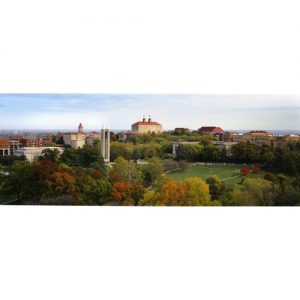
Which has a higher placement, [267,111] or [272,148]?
[267,111]

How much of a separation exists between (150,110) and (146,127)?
9.5 inches

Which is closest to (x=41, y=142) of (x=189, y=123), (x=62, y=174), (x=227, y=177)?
(x=62, y=174)

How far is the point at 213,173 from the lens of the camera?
618 cm

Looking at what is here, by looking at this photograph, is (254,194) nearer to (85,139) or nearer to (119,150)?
(119,150)

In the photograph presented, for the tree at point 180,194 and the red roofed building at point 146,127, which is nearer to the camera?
the tree at point 180,194

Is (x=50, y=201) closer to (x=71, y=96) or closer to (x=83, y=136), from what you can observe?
(x=83, y=136)

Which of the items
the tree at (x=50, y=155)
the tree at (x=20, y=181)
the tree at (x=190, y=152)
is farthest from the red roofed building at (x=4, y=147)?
the tree at (x=190, y=152)

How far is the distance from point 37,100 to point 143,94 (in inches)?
53.9

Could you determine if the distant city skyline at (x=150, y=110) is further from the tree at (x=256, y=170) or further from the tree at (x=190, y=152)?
the tree at (x=256, y=170)

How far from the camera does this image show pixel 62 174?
6.21 metres

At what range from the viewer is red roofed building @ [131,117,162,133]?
243 inches

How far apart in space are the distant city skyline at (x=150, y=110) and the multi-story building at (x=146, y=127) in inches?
2.1

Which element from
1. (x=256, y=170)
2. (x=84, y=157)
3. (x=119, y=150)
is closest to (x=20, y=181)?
(x=84, y=157)

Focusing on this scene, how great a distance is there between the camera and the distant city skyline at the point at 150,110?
6.06m
